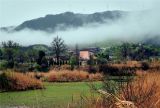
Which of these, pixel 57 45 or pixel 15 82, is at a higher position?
pixel 57 45

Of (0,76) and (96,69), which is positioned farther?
(96,69)

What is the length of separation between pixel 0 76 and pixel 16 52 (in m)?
51.5

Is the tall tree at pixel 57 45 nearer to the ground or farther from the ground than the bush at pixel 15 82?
farther from the ground

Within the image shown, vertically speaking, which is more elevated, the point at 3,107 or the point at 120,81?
the point at 120,81

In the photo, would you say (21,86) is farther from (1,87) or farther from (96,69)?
(96,69)

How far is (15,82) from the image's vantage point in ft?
62.8

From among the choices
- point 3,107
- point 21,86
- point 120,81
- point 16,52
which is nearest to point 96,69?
point 21,86

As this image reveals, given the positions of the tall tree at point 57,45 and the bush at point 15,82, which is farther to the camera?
the tall tree at point 57,45

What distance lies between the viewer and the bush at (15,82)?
18.8 m

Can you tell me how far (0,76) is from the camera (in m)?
19.0

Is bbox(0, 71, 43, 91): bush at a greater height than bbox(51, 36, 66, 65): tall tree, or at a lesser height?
lesser

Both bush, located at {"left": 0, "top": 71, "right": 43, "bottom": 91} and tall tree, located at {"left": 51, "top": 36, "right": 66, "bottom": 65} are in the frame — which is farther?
tall tree, located at {"left": 51, "top": 36, "right": 66, "bottom": 65}

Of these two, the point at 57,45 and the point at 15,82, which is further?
the point at 57,45

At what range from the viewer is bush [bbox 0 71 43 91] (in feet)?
61.5
